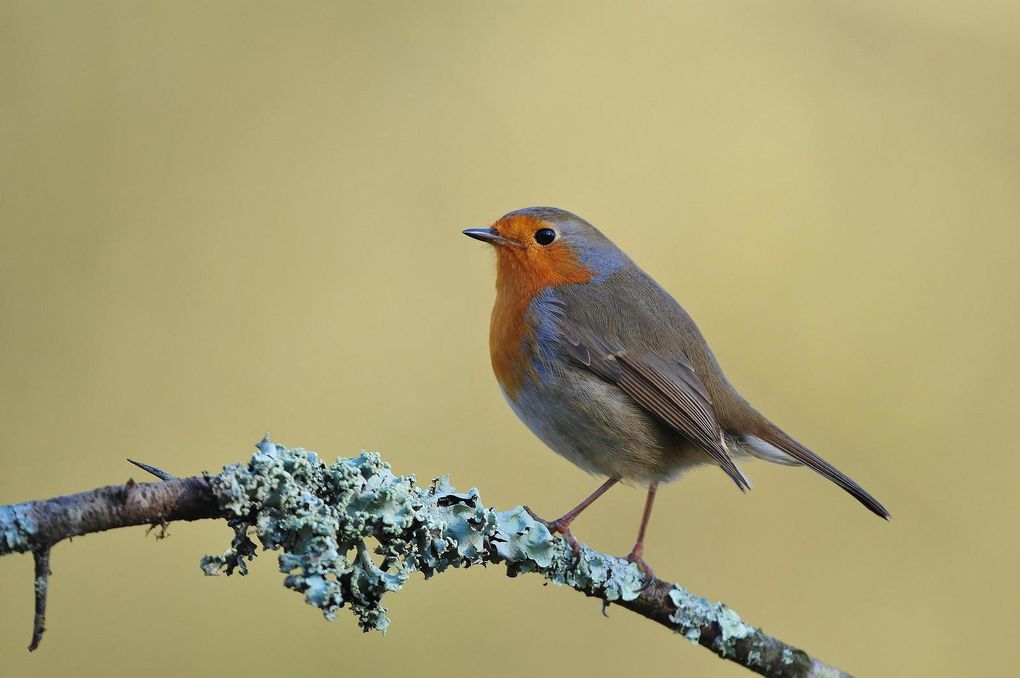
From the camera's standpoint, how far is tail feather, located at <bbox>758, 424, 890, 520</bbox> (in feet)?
9.75

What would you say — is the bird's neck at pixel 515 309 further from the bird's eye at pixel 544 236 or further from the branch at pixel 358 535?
the branch at pixel 358 535

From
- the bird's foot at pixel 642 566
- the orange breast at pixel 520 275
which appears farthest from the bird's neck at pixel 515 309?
the bird's foot at pixel 642 566

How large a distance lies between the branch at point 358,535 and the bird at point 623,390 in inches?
23.6

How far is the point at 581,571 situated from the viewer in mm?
2344

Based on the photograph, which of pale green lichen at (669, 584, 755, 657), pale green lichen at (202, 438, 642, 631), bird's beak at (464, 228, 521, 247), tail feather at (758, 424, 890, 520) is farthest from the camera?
bird's beak at (464, 228, 521, 247)

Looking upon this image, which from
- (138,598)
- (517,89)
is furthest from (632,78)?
(138,598)

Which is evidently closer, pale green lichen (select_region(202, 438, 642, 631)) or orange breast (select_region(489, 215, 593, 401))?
pale green lichen (select_region(202, 438, 642, 631))

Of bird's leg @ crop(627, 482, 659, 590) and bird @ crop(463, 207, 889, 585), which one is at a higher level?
bird @ crop(463, 207, 889, 585)

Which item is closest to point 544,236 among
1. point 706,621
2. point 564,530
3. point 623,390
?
point 623,390

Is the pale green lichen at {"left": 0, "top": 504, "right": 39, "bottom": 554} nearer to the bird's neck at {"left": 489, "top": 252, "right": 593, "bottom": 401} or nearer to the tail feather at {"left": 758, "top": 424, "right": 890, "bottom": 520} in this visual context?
the bird's neck at {"left": 489, "top": 252, "right": 593, "bottom": 401}

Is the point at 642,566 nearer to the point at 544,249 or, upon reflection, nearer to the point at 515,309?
the point at 515,309

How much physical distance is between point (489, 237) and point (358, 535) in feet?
5.59

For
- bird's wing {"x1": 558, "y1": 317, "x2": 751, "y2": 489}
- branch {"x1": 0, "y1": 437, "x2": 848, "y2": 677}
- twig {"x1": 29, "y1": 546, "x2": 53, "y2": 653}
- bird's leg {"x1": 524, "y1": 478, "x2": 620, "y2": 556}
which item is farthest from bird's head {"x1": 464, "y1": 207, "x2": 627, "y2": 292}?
twig {"x1": 29, "y1": 546, "x2": 53, "y2": 653}

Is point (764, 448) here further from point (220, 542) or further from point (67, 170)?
point (67, 170)
